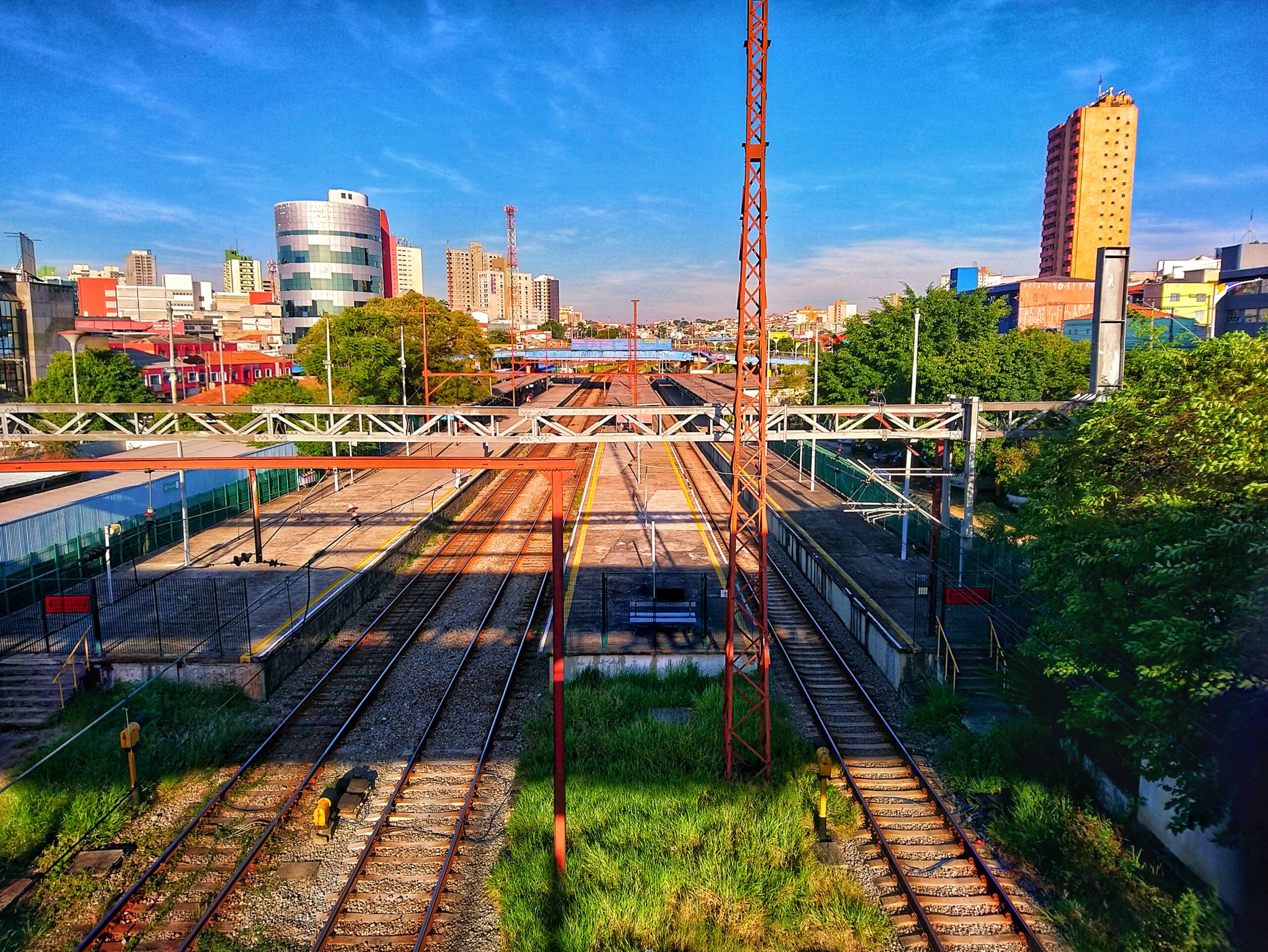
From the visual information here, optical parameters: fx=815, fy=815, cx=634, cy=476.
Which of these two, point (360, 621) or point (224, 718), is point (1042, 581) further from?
point (360, 621)

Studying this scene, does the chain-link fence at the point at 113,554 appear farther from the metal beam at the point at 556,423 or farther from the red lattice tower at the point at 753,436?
the red lattice tower at the point at 753,436

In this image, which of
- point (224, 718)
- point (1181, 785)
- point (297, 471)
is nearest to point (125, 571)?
point (224, 718)

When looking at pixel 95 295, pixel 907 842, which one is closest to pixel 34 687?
pixel 907 842

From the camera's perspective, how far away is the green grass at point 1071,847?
27.7 feet

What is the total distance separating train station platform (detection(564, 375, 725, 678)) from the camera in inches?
620

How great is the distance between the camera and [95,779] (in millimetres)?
11867

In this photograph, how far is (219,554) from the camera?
23.0m

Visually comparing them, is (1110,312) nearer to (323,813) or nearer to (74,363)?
(323,813)

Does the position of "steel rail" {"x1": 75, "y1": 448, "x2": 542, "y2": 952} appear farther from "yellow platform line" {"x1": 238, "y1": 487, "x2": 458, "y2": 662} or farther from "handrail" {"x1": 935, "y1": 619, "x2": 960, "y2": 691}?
"handrail" {"x1": 935, "y1": 619, "x2": 960, "y2": 691}

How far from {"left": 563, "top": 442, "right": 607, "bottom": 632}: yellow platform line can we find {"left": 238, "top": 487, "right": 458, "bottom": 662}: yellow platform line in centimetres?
543

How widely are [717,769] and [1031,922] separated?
14.5 feet

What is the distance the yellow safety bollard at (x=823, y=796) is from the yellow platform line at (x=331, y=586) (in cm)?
1048

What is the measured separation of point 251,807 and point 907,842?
29.7ft

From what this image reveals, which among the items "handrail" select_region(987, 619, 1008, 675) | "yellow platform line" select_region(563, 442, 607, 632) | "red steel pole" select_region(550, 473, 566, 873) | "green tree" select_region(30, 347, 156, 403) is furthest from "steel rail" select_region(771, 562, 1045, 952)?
"green tree" select_region(30, 347, 156, 403)
